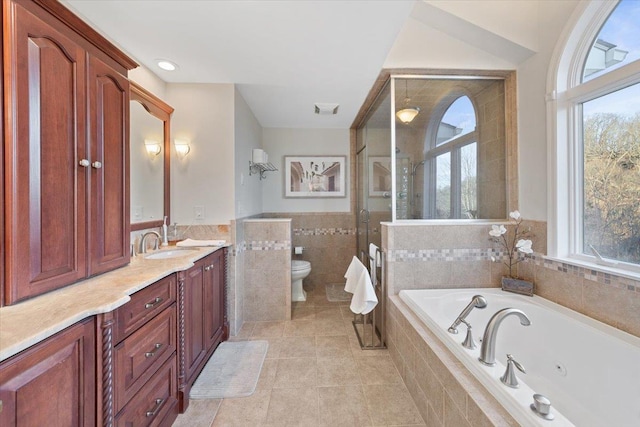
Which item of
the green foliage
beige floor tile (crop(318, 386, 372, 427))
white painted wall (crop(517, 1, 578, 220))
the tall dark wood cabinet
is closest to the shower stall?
white painted wall (crop(517, 1, 578, 220))

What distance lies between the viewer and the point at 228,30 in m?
1.66

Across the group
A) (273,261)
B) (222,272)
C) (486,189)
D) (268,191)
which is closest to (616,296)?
(486,189)

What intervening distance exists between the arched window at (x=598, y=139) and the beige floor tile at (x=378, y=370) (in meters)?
1.49

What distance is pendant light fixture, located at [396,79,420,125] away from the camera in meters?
2.45

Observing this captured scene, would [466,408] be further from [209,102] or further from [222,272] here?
[209,102]

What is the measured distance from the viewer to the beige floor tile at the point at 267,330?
2.42 m

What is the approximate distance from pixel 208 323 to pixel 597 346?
2.47 m

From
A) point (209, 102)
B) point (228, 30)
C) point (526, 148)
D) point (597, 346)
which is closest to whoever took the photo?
point (597, 346)

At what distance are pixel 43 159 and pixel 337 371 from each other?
2063 millimetres

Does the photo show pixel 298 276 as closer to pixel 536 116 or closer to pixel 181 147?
pixel 181 147

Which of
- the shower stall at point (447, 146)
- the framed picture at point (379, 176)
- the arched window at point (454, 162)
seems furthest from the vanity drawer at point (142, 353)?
the arched window at point (454, 162)

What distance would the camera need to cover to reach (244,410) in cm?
157

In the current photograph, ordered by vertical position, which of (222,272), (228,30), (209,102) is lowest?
(222,272)

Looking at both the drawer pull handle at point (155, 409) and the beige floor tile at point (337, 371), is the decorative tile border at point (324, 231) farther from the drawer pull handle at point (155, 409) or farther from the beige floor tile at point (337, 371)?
the drawer pull handle at point (155, 409)
